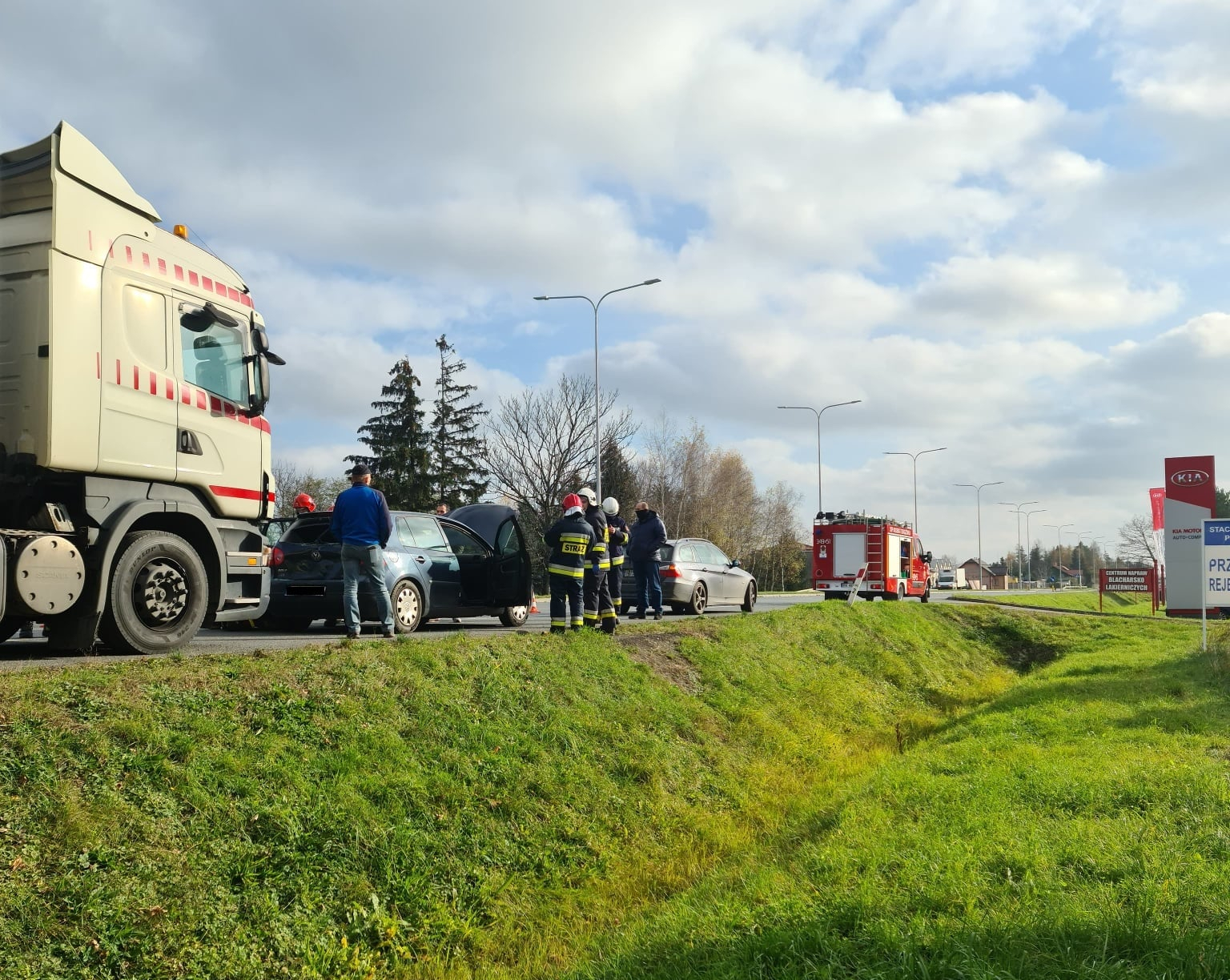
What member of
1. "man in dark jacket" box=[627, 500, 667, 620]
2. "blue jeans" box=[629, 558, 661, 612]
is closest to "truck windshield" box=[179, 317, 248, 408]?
"man in dark jacket" box=[627, 500, 667, 620]

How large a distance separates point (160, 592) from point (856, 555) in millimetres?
23060

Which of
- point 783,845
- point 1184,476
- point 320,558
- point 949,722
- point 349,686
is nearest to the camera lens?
point 349,686

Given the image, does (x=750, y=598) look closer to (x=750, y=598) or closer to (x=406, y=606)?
(x=750, y=598)

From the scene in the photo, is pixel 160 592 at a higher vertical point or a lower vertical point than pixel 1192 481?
lower

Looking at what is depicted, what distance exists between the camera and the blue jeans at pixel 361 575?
9930 mm

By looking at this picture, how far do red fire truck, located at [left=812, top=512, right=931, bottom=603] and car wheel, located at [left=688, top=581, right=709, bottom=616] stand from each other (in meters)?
10.3

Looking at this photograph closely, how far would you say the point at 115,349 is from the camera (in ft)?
27.1

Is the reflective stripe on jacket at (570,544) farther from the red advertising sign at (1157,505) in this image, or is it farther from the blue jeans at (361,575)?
the red advertising sign at (1157,505)

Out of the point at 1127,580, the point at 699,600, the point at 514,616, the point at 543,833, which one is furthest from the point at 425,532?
the point at 1127,580

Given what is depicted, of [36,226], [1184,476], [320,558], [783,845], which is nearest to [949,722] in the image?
[783,845]

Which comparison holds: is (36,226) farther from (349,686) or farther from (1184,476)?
(1184,476)

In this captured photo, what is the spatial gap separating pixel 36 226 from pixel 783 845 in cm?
775

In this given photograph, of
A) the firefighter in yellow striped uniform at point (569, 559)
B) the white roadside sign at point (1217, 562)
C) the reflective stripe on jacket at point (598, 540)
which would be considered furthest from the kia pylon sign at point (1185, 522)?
the firefighter in yellow striped uniform at point (569, 559)

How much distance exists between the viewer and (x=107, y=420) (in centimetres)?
813
